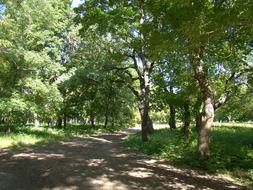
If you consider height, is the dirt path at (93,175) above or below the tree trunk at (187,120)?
below

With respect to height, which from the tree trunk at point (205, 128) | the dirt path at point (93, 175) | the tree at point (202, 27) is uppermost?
the tree at point (202, 27)

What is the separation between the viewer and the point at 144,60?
22.8 meters

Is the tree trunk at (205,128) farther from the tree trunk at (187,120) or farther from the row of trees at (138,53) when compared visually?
the tree trunk at (187,120)

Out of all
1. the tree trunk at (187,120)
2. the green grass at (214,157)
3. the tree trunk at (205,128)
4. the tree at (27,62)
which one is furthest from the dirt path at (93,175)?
the tree at (27,62)

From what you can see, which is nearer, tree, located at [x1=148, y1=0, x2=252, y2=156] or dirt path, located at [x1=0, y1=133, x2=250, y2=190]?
tree, located at [x1=148, y1=0, x2=252, y2=156]

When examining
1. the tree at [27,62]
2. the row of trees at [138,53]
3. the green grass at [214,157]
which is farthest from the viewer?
the tree at [27,62]

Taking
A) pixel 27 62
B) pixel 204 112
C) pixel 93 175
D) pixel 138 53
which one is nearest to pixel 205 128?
pixel 204 112

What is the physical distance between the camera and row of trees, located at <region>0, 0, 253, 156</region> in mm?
10180

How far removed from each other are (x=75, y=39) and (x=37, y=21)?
10.5 metres

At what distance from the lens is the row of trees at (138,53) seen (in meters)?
10.2

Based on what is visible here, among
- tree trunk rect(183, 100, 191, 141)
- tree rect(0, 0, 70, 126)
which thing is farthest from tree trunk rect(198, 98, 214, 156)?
tree rect(0, 0, 70, 126)

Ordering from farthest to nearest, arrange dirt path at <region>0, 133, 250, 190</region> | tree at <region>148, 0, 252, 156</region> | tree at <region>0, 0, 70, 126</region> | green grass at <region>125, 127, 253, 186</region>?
1. tree at <region>0, 0, 70, 126</region>
2. green grass at <region>125, 127, 253, 186</region>
3. dirt path at <region>0, 133, 250, 190</region>
4. tree at <region>148, 0, 252, 156</region>

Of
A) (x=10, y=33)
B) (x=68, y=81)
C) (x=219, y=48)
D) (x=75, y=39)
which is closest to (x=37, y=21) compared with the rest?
(x=10, y=33)

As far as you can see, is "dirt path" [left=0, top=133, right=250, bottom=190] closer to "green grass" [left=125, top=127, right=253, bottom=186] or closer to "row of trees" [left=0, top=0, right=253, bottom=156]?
"green grass" [left=125, top=127, right=253, bottom=186]
